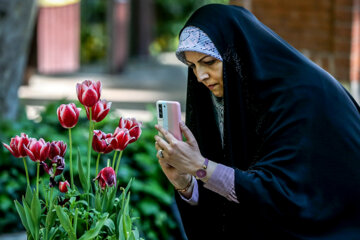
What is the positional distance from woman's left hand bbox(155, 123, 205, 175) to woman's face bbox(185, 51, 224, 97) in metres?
0.25

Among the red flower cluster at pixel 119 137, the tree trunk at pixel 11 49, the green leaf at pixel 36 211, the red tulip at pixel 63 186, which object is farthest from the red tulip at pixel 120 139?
the tree trunk at pixel 11 49

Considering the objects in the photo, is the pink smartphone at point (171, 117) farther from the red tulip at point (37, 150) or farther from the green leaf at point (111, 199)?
the red tulip at point (37, 150)

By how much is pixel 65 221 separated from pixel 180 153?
0.43 meters

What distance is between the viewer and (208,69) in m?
2.54

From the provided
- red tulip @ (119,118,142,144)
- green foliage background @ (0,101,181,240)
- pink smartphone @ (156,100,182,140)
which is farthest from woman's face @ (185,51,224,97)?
green foliage background @ (0,101,181,240)

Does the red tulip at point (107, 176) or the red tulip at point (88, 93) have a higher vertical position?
the red tulip at point (88, 93)

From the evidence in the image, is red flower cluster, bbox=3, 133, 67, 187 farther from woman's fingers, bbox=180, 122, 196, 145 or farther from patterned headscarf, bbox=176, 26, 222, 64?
patterned headscarf, bbox=176, 26, 222, 64

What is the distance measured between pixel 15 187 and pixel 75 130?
2.15ft

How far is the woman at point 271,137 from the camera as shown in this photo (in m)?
2.42

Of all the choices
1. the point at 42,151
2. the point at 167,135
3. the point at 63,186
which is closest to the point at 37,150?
the point at 42,151

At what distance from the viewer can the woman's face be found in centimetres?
253

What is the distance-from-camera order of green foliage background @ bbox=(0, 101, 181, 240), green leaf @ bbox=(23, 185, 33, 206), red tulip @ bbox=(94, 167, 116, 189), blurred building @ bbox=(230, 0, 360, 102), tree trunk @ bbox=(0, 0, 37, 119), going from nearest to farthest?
red tulip @ bbox=(94, 167, 116, 189) → green leaf @ bbox=(23, 185, 33, 206) → green foliage background @ bbox=(0, 101, 181, 240) → tree trunk @ bbox=(0, 0, 37, 119) → blurred building @ bbox=(230, 0, 360, 102)

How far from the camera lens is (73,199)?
94.2 inches

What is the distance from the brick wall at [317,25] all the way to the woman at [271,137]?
423 centimetres
